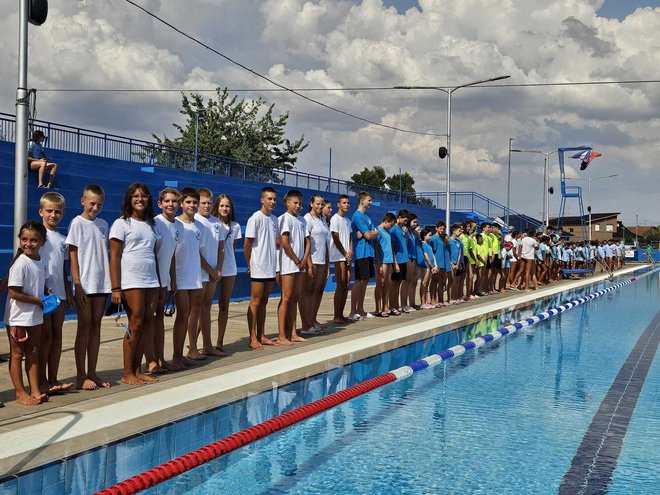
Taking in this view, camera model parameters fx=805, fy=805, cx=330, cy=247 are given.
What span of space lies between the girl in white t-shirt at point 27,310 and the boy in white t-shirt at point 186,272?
1.76 m

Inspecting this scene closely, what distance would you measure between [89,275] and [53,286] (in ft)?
1.04

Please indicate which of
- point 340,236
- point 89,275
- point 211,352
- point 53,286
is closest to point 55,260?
point 53,286

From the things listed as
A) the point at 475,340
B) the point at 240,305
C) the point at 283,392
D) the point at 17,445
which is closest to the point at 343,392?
the point at 283,392

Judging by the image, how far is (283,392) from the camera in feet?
23.7

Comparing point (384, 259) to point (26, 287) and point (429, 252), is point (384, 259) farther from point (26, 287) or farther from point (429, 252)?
point (26, 287)

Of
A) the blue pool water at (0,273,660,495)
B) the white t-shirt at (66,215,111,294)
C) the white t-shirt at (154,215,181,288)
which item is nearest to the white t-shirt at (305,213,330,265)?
the blue pool water at (0,273,660,495)

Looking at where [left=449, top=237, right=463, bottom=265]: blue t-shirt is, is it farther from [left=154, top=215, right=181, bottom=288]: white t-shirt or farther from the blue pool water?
[left=154, top=215, right=181, bottom=288]: white t-shirt

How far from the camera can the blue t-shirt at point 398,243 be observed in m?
14.1

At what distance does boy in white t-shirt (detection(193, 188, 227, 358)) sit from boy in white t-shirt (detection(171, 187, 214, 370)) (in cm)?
31

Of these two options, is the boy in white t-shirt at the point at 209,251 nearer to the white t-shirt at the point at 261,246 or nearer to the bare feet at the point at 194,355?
the bare feet at the point at 194,355

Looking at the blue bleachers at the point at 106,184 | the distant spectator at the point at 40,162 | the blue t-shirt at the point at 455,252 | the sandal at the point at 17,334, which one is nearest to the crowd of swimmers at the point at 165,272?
the sandal at the point at 17,334

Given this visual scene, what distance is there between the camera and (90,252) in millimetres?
6711

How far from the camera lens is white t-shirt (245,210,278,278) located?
30.9 feet

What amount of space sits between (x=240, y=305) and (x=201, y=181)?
31.7 feet
